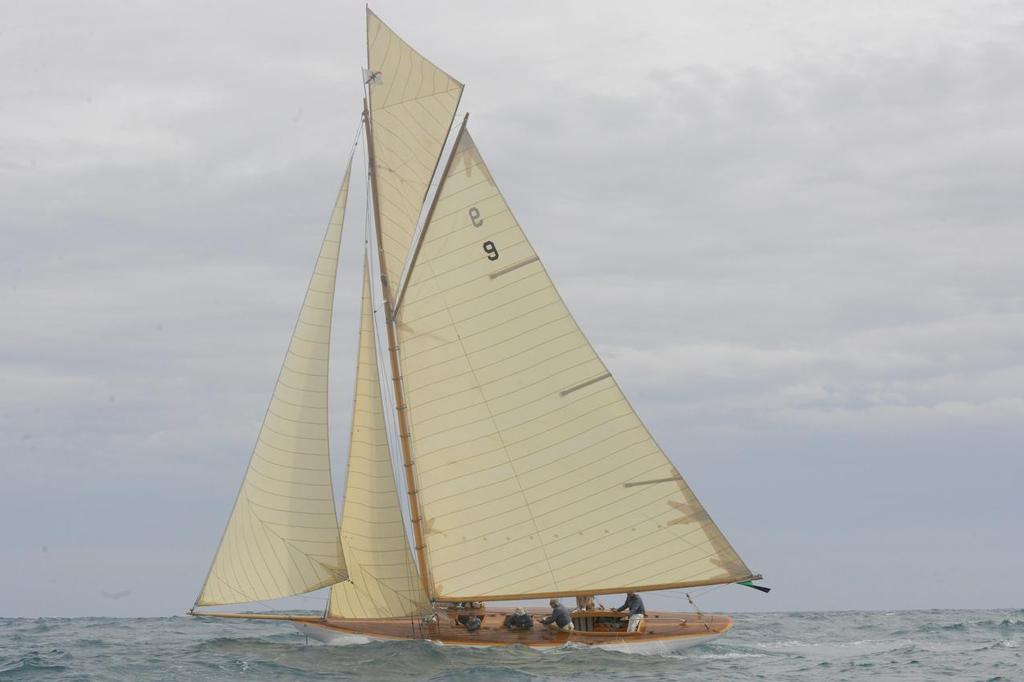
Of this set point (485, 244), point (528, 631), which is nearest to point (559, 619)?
point (528, 631)

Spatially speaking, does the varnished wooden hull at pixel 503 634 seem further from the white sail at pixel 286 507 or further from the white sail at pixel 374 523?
the white sail at pixel 286 507

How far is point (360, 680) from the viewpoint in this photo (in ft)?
96.4

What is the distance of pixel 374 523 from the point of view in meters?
34.1

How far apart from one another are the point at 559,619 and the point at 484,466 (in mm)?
4490

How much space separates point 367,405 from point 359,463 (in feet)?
5.13

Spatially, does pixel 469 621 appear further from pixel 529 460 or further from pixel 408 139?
pixel 408 139

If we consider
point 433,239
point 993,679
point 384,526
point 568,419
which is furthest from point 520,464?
point 993,679

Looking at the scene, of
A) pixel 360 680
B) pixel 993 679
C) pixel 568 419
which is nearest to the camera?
pixel 360 680

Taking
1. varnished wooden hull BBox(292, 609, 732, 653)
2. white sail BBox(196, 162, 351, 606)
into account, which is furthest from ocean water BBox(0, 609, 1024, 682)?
white sail BBox(196, 162, 351, 606)

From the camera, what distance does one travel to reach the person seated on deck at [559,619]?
3353cm

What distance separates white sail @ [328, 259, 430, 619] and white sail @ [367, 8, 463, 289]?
3.78 metres

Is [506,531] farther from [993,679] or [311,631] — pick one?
[993,679]

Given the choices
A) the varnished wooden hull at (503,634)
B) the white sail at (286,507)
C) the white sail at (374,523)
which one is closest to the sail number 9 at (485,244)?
the white sail at (374,523)

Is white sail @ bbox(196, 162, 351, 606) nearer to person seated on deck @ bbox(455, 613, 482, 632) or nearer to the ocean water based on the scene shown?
the ocean water
